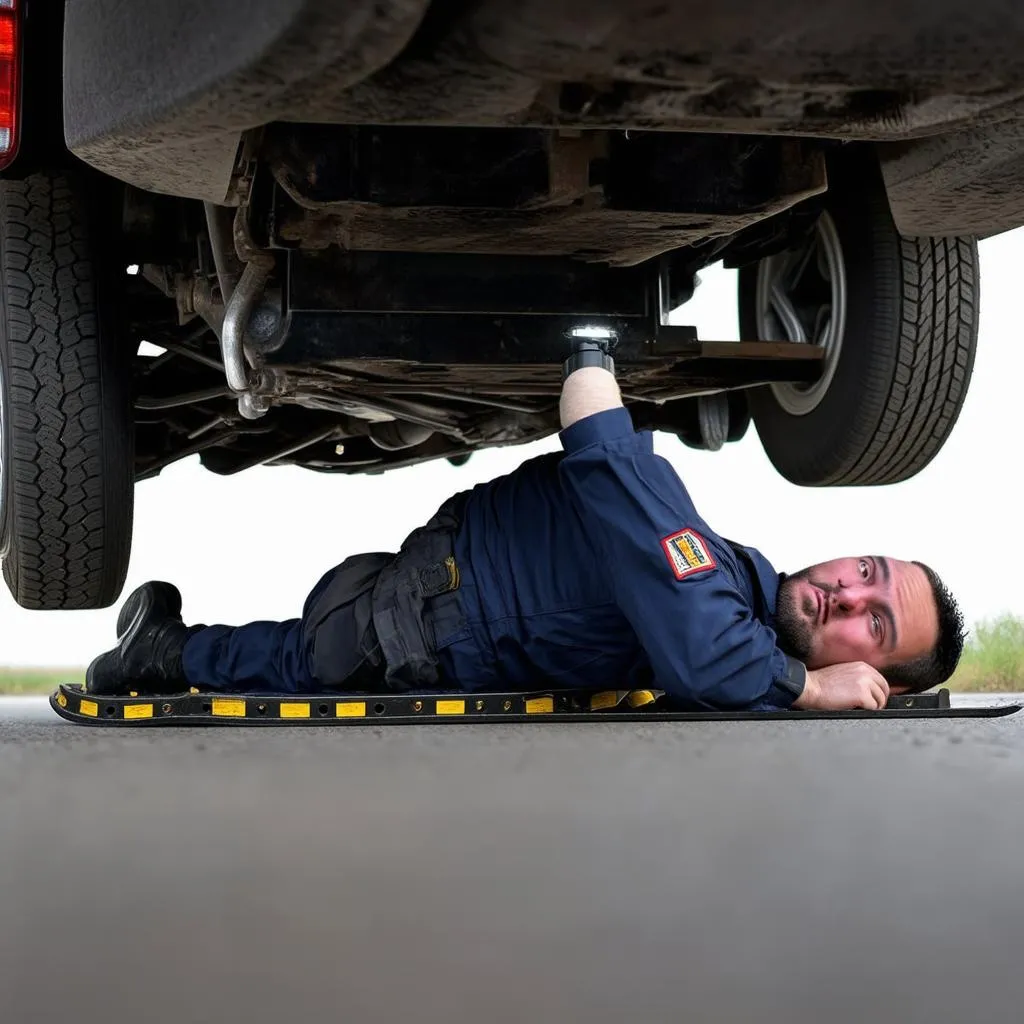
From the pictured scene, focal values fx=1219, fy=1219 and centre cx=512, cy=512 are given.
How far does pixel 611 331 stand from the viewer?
2.18 metres

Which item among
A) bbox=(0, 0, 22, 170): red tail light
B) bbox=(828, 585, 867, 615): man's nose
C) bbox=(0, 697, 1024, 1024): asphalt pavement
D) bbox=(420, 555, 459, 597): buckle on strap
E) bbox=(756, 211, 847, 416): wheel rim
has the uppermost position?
bbox=(0, 0, 22, 170): red tail light

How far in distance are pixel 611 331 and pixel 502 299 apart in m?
0.21

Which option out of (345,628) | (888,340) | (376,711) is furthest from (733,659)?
(888,340)

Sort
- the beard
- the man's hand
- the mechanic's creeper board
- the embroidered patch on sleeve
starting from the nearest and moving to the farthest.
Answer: the embroidered patch on sleeve → the mechanic's creeper board → the man's hand → the beard

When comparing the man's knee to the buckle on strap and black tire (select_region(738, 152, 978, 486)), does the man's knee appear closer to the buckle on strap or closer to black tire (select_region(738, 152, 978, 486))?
the buckle on strap

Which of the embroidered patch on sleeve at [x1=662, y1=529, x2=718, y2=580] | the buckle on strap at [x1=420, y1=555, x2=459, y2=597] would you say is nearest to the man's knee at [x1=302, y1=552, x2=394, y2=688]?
the buckle on strap at [x1=420, y1=555, x2=459, y2=597]

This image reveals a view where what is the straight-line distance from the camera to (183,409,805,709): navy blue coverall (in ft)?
6.20

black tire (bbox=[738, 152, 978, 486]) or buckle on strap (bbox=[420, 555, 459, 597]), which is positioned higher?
black tire (bbox=[738, 152, 978, 486])

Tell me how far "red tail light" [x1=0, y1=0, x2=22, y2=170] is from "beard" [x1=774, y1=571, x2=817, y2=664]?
1562mm

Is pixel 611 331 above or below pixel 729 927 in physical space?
above

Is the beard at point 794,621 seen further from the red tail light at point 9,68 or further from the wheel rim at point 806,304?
the red tail light at point 9,68

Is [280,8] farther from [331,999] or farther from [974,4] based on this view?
[331,999]

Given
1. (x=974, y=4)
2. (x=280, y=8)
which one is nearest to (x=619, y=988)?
(x=280, y=8)

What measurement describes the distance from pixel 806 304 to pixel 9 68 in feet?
5.68
